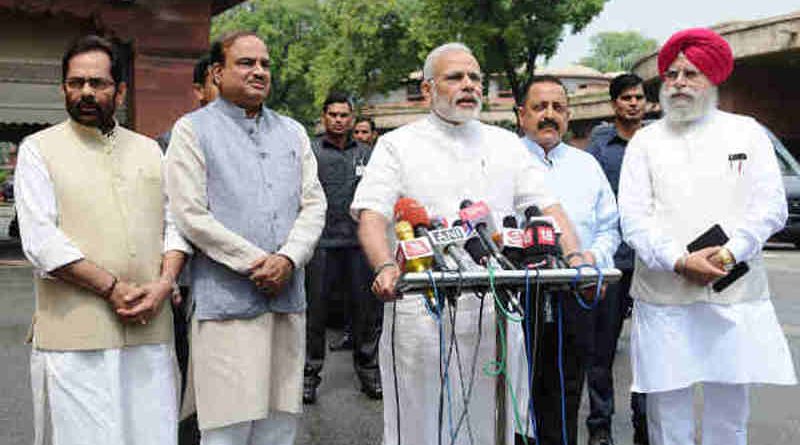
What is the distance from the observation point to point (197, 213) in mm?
3945

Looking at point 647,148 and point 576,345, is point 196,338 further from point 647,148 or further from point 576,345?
point 647,148

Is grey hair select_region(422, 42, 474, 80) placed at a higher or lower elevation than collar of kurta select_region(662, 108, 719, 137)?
higher

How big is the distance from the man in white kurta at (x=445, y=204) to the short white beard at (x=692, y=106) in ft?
2.80

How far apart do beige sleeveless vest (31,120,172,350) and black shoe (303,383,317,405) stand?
8.54 feet

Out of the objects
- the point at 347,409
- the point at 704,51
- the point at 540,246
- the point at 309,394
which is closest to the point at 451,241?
the point at 540,246

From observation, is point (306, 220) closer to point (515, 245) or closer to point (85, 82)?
point (85, 82)

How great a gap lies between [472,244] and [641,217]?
1.36 metres

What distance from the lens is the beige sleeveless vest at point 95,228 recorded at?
3662 millimetres

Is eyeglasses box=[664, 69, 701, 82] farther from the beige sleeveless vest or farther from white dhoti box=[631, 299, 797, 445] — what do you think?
the beige sleeveless vest

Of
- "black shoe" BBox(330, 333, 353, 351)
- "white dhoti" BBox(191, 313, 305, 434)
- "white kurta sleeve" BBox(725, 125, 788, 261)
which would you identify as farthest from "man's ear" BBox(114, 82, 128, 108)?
"black shoe" BBox(330, 333, 353, 351)

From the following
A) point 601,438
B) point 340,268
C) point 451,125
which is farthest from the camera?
point 340,268

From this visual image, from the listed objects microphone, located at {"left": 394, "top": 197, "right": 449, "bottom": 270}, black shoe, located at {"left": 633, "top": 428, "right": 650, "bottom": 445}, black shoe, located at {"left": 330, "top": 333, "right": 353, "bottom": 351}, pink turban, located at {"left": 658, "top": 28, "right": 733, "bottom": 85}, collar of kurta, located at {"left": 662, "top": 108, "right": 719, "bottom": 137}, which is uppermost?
pink turban, located at {"left": 658, "top": 28, "right": 733, "bottom": 85}

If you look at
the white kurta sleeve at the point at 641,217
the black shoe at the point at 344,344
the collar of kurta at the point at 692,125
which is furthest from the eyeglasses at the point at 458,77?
the black shoe at the point at 344,344

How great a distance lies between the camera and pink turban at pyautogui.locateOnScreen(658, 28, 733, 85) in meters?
4.24
